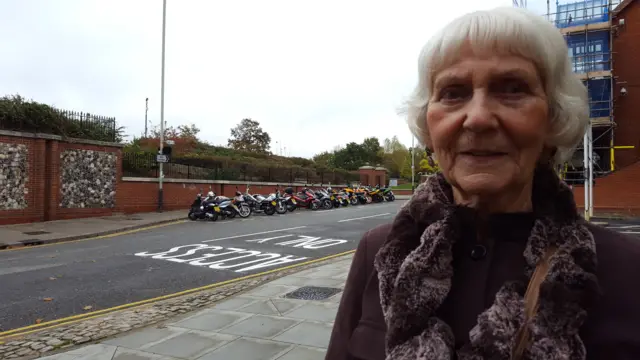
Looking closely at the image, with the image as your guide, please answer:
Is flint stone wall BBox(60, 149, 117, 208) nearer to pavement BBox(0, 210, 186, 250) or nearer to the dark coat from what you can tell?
pavement BBox(0, 210, 186, 250)

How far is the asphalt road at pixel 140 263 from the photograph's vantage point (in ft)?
20.1

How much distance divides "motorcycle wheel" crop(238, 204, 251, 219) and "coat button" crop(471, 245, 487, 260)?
57.8 feet

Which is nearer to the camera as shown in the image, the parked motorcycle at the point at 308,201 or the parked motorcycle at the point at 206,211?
the parked motorcycle at the point at 206,211

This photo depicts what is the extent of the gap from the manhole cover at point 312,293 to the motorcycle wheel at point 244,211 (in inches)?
482

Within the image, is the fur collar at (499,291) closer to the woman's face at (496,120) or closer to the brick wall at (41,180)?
the woman's face at (496,120)

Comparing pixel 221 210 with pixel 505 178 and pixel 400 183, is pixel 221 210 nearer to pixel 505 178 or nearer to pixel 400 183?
pixel 505 178

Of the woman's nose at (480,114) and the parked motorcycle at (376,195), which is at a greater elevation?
the woman's nose at (480,114)

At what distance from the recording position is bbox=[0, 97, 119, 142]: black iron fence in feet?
50.0

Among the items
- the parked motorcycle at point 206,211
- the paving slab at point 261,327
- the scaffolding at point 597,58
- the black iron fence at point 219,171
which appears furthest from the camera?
the black iron fence at point 219,171

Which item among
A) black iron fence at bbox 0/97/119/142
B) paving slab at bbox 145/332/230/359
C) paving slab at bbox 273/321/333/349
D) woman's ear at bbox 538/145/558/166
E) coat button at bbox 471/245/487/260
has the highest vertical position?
black iron fence at bbox 0/97/119/142

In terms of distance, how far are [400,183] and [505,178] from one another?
6228 cm

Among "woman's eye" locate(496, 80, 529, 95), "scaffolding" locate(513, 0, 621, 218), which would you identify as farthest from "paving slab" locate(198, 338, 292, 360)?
"scaffolding" locate(513, 0, 621, 218)

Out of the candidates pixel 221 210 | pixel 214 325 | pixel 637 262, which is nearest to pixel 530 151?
pixel 637 262

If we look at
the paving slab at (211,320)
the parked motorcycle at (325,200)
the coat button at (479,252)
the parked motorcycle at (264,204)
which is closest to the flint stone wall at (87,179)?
the parked motorcycle at (264,204)
